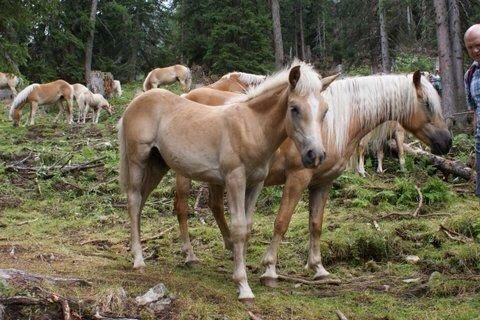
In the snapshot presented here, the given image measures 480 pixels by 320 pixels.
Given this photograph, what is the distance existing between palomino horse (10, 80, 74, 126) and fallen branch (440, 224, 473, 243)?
1443 centimetres

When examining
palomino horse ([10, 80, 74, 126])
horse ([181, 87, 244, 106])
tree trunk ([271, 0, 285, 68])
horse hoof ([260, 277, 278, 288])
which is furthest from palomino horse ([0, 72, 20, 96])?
horse hoof ([260, 277, 278, 288])

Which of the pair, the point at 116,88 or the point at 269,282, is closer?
the point at 269,282

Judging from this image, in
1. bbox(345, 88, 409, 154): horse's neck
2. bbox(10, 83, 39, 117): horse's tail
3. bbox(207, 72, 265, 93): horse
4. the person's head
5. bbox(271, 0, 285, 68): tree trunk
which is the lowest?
bbox(345, 88, 409, 154): horse's neck

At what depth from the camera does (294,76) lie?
4.63 meters

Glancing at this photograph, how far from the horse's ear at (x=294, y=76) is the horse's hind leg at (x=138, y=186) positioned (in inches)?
77.3

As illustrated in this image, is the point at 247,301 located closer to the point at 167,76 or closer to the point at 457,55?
the point at 457,55

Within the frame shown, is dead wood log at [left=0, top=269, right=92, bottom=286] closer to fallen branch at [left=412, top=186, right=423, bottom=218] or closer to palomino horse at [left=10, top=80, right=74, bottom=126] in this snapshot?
fallen branch at [left=412, top=186, right=423, bottom=218]

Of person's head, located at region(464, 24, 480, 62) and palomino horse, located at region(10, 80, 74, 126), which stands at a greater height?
palomino horse, located at region(10, 80, 74, 126)

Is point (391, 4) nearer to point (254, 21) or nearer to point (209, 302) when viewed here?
point (254, 21)

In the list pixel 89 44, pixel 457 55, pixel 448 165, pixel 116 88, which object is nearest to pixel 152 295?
pixel 448 165

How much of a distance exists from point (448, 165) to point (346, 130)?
17.1 ft

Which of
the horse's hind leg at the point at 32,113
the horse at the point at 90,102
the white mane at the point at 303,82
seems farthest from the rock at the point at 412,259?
the horse at the point at 90,102

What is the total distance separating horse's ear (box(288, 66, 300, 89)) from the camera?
460 cm

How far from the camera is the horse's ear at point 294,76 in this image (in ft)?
15.1
